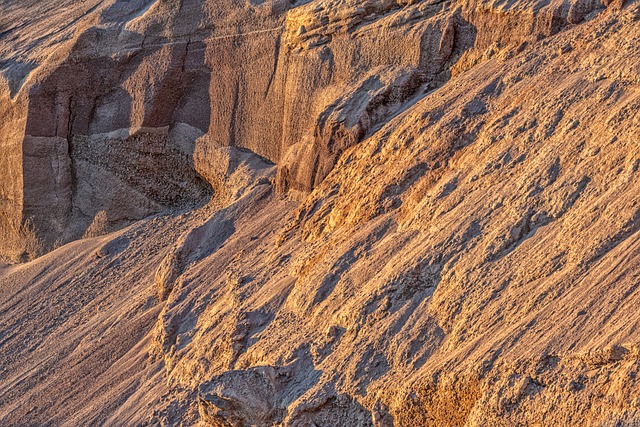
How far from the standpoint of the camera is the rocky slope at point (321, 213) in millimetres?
11078

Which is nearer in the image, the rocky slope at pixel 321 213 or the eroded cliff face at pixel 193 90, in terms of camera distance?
the rocky slope at pixel 321 213

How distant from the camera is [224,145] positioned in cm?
1881

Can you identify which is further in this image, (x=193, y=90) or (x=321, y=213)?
(x=193, y=90)

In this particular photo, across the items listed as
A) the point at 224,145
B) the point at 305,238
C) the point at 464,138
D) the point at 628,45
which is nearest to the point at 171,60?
the point at 224,145

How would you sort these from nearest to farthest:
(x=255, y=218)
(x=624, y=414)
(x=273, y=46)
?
1. (x=624, y=414)
2. (x=255, y=218)
3. (x=273, y=46)

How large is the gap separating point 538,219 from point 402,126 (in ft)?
12.0

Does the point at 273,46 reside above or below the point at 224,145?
above

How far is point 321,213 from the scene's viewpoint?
15297 mm

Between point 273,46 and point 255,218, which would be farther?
point 273,46

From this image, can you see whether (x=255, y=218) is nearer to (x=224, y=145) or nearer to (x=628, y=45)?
(x=224, y=145)

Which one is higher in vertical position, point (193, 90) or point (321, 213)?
point (193, 90)

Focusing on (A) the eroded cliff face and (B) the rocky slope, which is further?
(A) the eroded cliff face

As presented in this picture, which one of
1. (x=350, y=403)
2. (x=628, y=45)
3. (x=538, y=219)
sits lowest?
(x=350, y=403)

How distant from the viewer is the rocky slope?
11078mm
